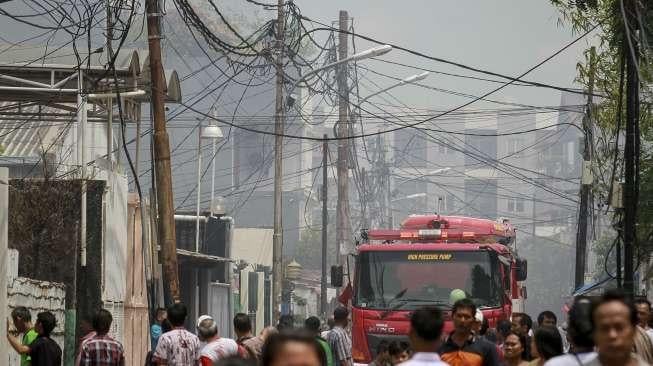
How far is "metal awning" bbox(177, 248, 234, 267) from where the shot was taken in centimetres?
3609

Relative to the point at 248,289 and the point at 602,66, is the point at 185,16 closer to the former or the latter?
the point at 602,66

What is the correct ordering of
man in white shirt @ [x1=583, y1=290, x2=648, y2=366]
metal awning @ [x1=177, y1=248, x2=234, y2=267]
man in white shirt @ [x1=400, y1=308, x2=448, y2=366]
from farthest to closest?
metal awning @ [x1=177, y1=248, x2=234, y2=267] → man in white shirt @ [x1=400, y1=308, x2=448, y2=366] → man in white shirt @ [x1=583, y1=290, x2=648, y2=366]

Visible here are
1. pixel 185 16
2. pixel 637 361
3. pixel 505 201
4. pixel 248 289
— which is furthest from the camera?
pixel 505 201

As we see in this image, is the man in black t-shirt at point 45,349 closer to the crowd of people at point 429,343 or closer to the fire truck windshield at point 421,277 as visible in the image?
the crowd of people at point 429,343

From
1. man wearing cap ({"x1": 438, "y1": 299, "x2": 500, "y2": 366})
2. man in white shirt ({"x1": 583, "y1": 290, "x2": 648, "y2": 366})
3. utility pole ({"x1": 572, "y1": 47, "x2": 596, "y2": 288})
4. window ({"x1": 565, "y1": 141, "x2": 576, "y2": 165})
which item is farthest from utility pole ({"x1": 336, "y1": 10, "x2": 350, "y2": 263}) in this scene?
window ({"x1": 565, "y1": 141, "x2": 576, "y2": 165})

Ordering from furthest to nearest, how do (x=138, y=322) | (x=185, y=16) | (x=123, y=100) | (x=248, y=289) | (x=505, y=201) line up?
(x=505, y=201) < (x=248, y=289) < (x=138, y=322) < (x=123, y=100) < (x=185, y=16)

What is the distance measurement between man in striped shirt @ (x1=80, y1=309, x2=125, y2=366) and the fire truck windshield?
12002 mm

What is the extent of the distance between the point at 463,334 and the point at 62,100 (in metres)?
16.3

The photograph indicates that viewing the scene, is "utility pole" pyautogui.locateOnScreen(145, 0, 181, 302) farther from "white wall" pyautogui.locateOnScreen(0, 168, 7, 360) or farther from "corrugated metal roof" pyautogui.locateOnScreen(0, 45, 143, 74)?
"white wall" pyautogui.locateOnScreen(0, 168, 7, 360)

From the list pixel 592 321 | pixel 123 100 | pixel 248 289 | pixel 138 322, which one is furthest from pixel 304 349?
pixel 248 289

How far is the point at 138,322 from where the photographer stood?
102ft

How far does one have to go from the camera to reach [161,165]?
23406 millimetres

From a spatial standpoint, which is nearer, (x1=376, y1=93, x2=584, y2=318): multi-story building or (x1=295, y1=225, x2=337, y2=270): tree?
(x1=295, y1=225, x2=337, y2=270): tree

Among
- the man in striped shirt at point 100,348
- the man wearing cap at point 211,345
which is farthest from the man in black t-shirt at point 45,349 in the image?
the man wearing cap at point 211,345
